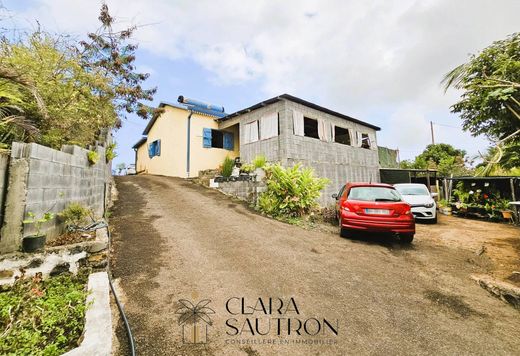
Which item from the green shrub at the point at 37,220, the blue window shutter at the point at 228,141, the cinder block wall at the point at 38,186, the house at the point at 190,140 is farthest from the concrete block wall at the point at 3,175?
the blue window shutter at the point at 228,141

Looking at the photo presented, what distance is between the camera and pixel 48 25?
4898 millimetres

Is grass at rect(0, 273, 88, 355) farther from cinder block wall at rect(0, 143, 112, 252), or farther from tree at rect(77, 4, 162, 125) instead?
tree at rect(77, 4, 162, 125)

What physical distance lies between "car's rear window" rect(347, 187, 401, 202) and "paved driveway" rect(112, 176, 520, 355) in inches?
46.4

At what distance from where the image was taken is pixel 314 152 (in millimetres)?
12219

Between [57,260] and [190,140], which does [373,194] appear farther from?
[190,140]

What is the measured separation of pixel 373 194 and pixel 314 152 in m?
6.50

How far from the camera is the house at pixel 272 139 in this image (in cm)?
1146

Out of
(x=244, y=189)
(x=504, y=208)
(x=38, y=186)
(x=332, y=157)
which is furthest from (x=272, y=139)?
(x=504, y=208)

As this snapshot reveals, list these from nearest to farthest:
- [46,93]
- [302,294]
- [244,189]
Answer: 1. [302,294]
2. [46,93]
3. [244,189]

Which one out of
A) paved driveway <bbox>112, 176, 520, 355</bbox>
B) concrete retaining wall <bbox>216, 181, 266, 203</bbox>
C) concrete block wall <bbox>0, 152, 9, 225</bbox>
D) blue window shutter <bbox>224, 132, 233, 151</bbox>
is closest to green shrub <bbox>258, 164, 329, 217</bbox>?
concrete retaining wall <bbox>216, 181, 266, 203</bbox>

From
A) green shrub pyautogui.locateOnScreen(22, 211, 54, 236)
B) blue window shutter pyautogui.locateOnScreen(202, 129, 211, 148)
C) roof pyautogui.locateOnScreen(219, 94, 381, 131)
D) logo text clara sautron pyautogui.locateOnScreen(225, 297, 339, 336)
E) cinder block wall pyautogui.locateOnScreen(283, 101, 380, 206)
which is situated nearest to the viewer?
logo text clara sautron pyautogui.locateOnScreen(225, 297, 339, 336)

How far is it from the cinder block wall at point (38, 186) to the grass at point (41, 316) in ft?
2.29

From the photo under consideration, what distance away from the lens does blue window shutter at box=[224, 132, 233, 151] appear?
51.2 feet

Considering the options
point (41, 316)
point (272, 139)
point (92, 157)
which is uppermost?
point (272, 139)
